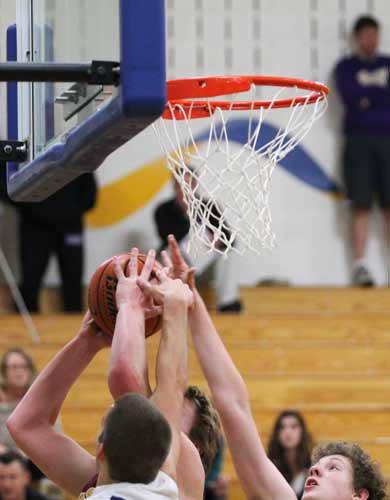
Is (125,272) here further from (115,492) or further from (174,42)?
(174,42)

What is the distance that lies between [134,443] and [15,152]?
Answer: 1.36 metres

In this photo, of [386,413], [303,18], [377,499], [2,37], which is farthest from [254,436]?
[303,18]

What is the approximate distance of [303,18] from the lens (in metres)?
10.0

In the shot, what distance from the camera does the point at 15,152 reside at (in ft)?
12.4

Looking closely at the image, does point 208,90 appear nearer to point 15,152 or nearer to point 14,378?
point 15,152

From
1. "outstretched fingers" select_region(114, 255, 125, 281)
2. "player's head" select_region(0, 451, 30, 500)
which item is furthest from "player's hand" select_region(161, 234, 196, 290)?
"player's head" select_region(0, 451, 30, 500)

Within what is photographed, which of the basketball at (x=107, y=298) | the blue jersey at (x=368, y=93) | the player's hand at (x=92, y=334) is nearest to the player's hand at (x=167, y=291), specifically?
the basketball at (x=107, y=298)

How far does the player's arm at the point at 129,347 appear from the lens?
302 cm

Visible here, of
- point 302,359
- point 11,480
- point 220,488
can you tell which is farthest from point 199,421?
point 302,359

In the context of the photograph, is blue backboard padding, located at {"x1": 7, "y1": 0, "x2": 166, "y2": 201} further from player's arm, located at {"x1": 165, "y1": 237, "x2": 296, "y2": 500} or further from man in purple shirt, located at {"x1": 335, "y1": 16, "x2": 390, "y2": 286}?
man in purple shirt, located at {"x1": 335, "y1": 16, "x2": 390, "y2": 286}

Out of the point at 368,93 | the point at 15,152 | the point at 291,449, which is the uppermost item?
the point at 15,152

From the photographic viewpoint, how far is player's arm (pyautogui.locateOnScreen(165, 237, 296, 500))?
10.8 feet

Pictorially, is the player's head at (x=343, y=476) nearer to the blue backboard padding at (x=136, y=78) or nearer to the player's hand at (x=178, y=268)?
the player's hand at (x=178, y=268)

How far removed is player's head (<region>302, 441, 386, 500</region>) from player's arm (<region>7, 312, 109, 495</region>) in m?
0.58
